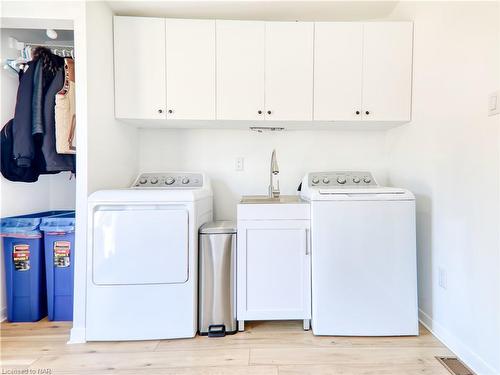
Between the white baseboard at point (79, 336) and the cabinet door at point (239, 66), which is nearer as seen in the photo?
the white baseboard at point (79, 336)

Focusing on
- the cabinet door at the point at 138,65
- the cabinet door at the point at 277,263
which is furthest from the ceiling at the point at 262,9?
the cabinet door at the point at 277,263

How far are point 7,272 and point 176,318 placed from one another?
1.24 m

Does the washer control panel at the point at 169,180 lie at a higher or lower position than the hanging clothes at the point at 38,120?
lower

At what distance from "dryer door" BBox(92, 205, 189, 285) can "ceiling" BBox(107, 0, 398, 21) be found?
1480 millimetres

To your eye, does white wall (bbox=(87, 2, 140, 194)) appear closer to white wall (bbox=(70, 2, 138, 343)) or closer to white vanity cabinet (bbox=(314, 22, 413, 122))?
white wall (bbox=(70, 2, 138, 343))

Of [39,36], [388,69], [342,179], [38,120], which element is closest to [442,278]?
[342,179]

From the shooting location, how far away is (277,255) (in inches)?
67.2

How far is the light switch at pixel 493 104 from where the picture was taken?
1.24 metres

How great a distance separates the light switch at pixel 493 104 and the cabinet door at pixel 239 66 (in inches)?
51.0

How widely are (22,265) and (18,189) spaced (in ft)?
1.88

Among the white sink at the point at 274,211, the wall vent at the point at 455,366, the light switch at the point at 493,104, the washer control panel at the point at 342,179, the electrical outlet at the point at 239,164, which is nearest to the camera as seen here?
the light switch at the point at 493,104

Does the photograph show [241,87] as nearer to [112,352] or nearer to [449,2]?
[449,2]

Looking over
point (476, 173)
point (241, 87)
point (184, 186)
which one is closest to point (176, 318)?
point (184, 186)

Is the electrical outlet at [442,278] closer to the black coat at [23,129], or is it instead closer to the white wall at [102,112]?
the white wall at [102,112]
